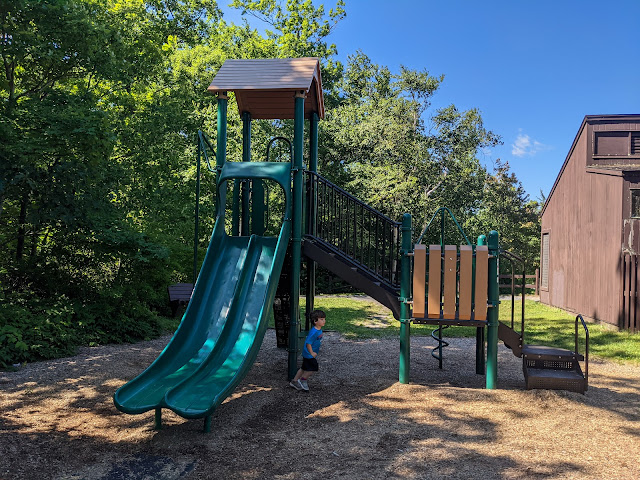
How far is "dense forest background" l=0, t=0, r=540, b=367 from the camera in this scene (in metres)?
8.90

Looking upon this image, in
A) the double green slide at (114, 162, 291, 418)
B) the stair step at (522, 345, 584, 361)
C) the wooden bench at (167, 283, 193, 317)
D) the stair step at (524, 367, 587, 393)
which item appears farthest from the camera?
the wooden bench at (167, 283, 193, 317)

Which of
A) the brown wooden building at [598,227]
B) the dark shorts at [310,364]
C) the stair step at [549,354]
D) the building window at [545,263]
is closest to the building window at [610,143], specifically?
the brown wooden building at [598,227]

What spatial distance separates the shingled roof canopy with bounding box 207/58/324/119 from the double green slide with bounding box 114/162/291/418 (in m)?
1.22

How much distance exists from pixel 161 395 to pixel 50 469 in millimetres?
1121

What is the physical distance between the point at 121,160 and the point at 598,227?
13767 mm

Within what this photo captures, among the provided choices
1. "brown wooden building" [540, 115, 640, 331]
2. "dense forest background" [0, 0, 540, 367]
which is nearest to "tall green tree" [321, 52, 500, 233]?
"dense forest background" [0, 0, 540, 367]

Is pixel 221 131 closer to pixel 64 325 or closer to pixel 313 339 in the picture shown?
pixel 313 339

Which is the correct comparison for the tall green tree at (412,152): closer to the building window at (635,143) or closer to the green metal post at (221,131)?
the building window at (635,143)

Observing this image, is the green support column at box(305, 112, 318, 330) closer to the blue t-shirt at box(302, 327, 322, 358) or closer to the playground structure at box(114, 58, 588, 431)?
the playground structure at box(114, 58, 588, 431)

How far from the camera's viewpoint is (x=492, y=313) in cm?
668

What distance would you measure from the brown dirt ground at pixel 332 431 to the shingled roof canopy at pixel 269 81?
4.36 metres

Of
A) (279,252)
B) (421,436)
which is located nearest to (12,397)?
A: (279,252)

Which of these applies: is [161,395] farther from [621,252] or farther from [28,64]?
[621,252]

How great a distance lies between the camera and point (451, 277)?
674cm
